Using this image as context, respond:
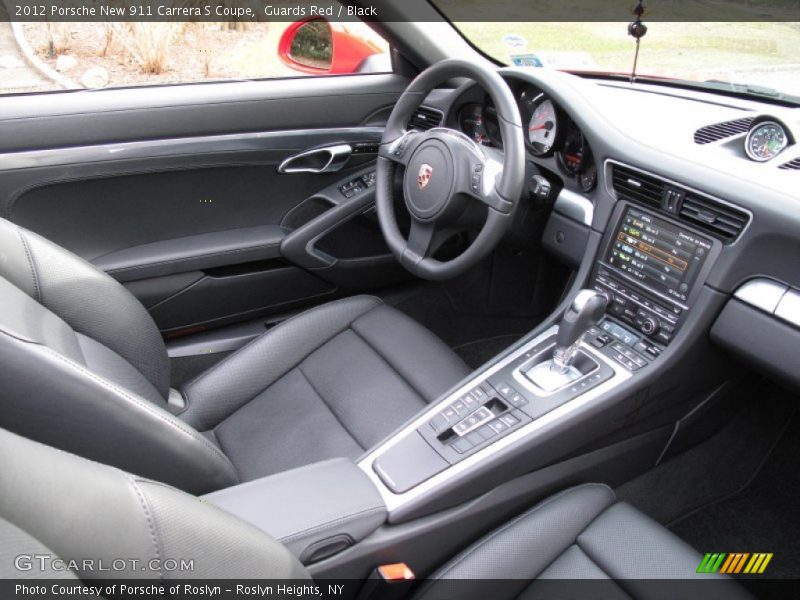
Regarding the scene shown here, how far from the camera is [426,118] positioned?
2.10m

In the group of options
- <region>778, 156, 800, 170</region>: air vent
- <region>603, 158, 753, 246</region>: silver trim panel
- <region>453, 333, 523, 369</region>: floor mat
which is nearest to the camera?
<region>603, 158, 753, 246</region>: silver trim panel

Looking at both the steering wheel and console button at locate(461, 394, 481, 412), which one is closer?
console button at locate(461, 394, 481, 412)

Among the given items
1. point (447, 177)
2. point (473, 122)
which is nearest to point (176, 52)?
point (473, 122)

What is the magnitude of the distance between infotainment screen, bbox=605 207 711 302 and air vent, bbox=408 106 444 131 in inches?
27.0

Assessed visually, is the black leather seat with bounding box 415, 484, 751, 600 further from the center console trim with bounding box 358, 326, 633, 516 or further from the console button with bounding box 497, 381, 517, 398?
the console button with bounding box 497, 381, 517, 398

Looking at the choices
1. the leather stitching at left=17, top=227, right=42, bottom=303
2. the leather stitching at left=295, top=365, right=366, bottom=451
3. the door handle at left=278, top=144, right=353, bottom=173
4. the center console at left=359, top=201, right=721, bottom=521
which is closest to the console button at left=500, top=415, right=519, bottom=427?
the center console at left=359, top=201, right=721, bottom=521

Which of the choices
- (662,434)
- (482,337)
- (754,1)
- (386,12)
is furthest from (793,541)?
(386,12)

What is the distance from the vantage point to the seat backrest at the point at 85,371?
957 mm

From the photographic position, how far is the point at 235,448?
5.08ft

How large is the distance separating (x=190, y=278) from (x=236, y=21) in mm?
845

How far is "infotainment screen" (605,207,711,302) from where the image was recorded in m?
1.44

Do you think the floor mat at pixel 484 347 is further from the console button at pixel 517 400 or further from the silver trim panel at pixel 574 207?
the console button at pixel 517 400

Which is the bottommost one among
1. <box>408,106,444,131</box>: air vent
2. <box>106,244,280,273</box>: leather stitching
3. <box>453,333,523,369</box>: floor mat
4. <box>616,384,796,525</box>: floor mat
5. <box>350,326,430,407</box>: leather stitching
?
<box>453,333,523,369</box>: floor mat

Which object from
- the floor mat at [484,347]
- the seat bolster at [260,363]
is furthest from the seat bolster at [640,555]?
the floor mat at [484,347]
